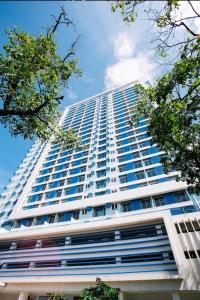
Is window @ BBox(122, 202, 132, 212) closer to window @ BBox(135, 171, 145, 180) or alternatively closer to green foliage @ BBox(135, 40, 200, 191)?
window @ BBox(135, 171, 145, 180)

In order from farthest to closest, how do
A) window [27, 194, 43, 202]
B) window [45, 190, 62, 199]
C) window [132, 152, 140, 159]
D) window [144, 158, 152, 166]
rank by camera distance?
window [27, 194, 43, 202] < window [45, 190, 62, 199] < window [132, 152, 140, 159] < window [144, 158, 152, 166]

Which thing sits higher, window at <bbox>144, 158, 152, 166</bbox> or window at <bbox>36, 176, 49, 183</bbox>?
window at <bbox>36, 176, 49, 183</bbox>

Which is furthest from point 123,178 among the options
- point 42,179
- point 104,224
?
point 42,179

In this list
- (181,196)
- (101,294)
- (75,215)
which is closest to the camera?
(101,294)

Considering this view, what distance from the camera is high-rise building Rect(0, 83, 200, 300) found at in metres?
14.2

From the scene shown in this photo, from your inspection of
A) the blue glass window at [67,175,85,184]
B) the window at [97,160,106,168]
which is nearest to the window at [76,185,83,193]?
the blue glass window at [67,175,85,184]

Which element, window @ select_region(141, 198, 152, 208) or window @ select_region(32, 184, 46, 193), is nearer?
window @ select_region(141, 198, 152, 208)

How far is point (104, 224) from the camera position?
17.8 m

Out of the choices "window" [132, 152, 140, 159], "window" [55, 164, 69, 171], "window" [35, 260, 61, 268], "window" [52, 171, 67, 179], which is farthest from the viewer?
"window" [55, 164, 69, 171]

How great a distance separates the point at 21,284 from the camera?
1736cm

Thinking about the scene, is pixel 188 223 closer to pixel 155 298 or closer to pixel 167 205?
pixel 155 298

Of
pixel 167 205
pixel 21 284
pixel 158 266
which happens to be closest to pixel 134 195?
pixel 167 205

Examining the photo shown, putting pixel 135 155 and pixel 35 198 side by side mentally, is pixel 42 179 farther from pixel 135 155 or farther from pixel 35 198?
pixel 135 155

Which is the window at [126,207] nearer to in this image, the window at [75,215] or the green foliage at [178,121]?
the window at [75,215]
